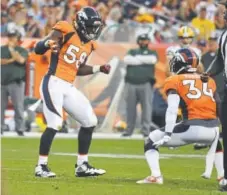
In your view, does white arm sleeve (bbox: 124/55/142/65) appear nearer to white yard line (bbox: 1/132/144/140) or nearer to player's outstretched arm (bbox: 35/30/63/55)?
white yard line (bbox: 1/132/144/140)

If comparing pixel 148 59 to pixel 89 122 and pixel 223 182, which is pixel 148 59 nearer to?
pixel 89 122

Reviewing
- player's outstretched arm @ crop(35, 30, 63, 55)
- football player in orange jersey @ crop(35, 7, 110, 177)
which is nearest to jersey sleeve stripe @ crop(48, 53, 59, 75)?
football player in orange jersey @ crop(35, 7, 110, 177)

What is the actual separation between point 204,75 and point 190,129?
0.58m

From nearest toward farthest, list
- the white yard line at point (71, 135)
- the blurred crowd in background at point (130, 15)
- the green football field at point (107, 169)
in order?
the green football field at point (107, 169)
the white yard line at point (71, 135)
the blurred crowd in background at point (130, 15)

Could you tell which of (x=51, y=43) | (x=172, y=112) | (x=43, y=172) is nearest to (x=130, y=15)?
(x=51, y=43)

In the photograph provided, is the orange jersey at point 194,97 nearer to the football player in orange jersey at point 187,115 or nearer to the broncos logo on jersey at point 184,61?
the football player in orange jersey at point 187,115

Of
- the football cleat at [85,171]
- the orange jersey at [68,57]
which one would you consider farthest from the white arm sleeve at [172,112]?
the orange jersey at [68,57]

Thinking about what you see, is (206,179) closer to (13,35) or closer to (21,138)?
(21,138)

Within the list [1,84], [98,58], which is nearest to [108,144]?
[1,84]

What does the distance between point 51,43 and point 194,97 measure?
1715mm

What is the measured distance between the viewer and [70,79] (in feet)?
36.0

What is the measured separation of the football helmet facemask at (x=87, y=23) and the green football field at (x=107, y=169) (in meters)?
1.65

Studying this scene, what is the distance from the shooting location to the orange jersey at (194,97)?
991cm

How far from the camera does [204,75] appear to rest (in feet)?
32.5
